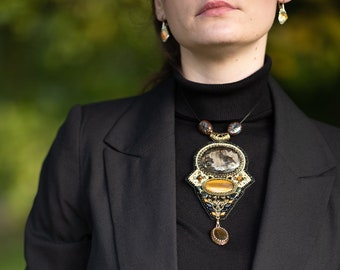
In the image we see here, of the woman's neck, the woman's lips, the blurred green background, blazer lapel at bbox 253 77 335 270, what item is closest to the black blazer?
blazer lapel at bbox 253 77 335 270

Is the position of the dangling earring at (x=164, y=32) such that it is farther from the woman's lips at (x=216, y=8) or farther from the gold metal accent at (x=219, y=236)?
the gold metal accent at (x=219, y=236)

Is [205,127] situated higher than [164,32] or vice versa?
[164,32]

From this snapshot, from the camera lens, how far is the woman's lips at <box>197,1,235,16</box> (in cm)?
223

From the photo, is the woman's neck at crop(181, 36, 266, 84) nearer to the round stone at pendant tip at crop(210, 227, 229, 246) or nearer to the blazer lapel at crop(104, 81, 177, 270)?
the blazer lapel at crop(104, 81, 177, 270)

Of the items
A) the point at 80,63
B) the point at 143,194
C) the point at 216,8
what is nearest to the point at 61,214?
the point at 143,194

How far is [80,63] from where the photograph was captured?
354cm

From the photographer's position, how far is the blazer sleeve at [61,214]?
2.41 metres

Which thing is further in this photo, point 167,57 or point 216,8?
point 167,57

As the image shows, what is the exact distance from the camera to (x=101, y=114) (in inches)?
99.7

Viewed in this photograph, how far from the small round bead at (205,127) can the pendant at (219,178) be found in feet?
0.13

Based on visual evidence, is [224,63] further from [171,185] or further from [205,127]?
[171,185]

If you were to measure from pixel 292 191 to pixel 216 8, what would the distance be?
0.50 metres

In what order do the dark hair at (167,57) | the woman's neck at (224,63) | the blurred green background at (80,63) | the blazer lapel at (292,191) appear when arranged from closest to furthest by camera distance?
the blazer lapel at (292,191) → the woman's neck at (224,63) → the dark hair at (167,57) → the blurred green background at (80,63)

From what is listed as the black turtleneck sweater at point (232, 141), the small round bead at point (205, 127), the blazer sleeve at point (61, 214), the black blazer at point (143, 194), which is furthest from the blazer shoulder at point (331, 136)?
the blazer sleeve at point (61, 214)
